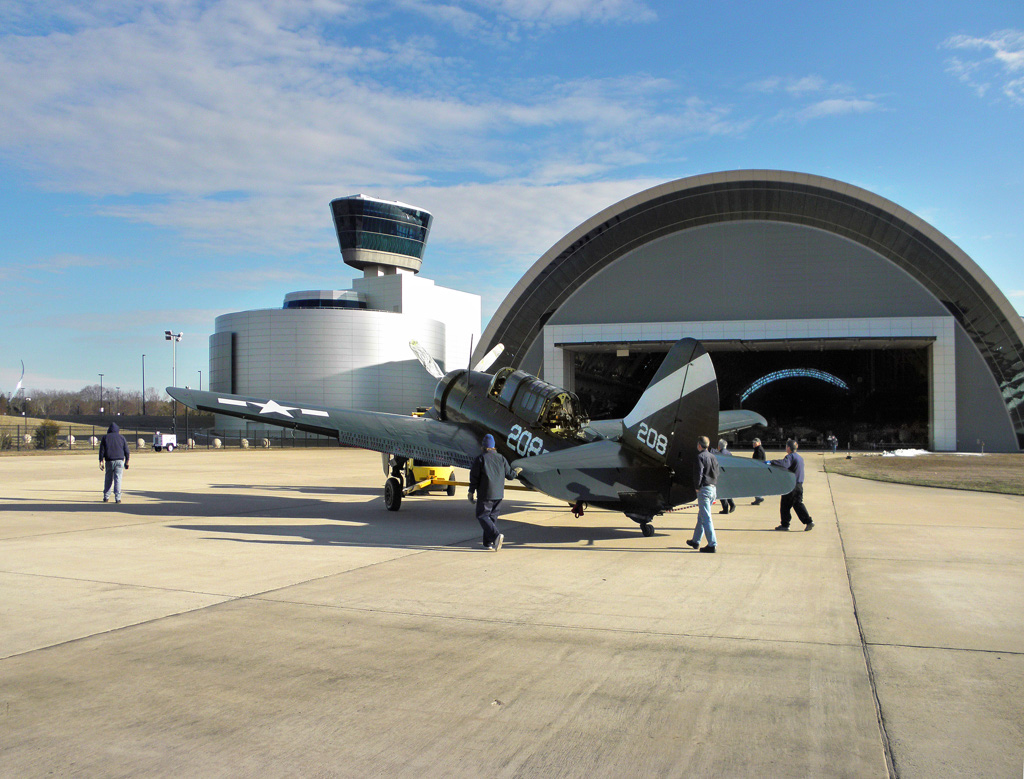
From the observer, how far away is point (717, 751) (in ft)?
13.2

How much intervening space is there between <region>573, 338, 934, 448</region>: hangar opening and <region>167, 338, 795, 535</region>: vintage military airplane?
36.5m

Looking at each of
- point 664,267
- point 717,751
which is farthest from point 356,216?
point 717,751

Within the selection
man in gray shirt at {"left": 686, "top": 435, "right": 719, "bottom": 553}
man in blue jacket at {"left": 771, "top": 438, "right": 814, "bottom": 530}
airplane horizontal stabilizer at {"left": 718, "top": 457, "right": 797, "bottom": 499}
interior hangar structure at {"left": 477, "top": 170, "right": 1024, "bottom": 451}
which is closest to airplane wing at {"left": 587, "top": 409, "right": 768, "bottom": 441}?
man in blue jacket at {"left": 771, "top": 438, "right": 814, "bottom": 530}

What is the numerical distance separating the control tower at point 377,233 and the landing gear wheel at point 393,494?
65.8 m

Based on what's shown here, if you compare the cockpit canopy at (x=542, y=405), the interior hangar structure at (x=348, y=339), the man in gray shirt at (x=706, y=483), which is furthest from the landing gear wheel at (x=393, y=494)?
the interior hangar structure at (x=348, y=339)

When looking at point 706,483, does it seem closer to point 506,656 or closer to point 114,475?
point 506,656

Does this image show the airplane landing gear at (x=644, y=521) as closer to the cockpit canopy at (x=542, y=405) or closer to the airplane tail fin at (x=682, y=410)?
the airplane tail fin at (x=682, y=410)

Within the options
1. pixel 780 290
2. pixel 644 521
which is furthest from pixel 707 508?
pixel 780 290

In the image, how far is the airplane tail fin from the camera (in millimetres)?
11117

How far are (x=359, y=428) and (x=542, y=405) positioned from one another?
3.90m

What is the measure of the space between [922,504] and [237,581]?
1568 centimetres

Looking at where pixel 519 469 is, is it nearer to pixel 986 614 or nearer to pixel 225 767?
pixel 986 614

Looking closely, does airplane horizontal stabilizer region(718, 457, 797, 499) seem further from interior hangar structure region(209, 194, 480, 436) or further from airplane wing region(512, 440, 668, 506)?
interior hangar structure region(209, 194, 480, 436)

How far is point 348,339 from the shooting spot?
6906 cm
